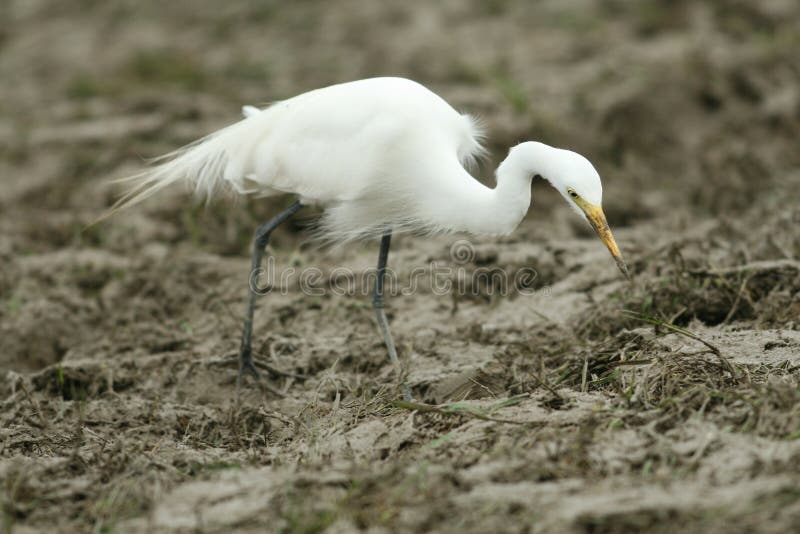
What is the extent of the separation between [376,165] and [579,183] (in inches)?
39.0

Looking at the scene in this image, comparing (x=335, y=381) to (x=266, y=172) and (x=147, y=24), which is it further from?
(x=147, y=24)

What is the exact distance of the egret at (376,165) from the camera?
375cm

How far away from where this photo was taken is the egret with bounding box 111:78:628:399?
3.75 meters

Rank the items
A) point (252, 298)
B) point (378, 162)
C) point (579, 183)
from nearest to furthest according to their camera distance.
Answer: point (579, 183) → point (378, 162) → point (252, 298)

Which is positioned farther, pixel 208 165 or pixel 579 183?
pixel 208 165

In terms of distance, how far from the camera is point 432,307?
15.8ft

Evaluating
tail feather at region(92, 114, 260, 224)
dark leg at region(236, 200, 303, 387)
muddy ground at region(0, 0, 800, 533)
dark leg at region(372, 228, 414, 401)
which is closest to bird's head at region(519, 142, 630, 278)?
muddy ground at region(0, 0, 800, 533)

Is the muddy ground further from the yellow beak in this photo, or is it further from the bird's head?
the bird's head

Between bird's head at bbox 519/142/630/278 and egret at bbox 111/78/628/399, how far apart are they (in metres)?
0.05

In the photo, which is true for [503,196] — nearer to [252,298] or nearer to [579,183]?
[579,183]

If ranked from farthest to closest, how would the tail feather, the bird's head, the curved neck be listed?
1. the tail feather
2. the curved neck
3. the bird's head

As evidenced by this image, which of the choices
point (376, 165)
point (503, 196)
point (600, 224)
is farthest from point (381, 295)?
point (600, 224)

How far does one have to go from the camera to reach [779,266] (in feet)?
13.7


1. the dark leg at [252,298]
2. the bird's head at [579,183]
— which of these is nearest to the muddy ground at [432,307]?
the dark leg at [252,298]
